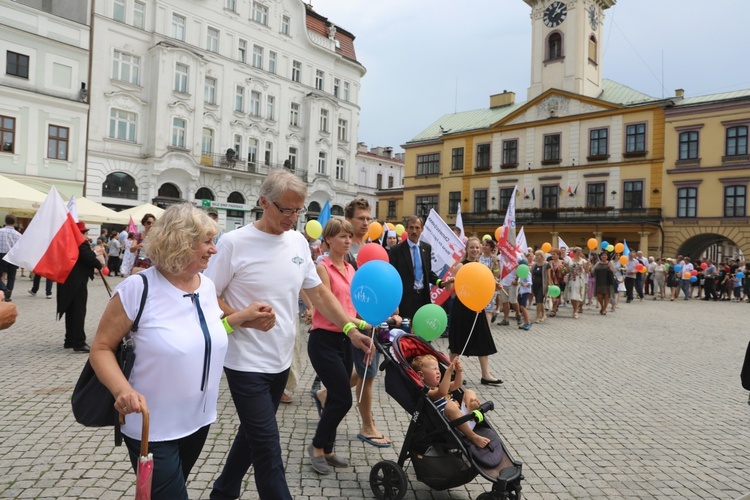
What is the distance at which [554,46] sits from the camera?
4131 cm

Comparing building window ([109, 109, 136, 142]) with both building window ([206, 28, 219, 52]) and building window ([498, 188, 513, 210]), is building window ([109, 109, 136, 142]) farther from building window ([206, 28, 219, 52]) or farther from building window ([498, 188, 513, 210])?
building window ([498, 188, 513, 210])

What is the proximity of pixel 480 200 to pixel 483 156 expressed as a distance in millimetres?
3776

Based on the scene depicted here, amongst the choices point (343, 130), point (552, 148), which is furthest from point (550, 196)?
point (343, 130)

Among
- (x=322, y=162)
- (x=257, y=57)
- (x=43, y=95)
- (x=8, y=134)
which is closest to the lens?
(x=8, y=134)

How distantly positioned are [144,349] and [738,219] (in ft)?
125

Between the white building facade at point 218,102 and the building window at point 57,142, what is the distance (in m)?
1.45

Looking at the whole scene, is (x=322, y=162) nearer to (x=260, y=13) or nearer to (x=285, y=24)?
(x=285, y=24)

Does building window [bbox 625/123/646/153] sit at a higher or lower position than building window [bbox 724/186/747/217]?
higher

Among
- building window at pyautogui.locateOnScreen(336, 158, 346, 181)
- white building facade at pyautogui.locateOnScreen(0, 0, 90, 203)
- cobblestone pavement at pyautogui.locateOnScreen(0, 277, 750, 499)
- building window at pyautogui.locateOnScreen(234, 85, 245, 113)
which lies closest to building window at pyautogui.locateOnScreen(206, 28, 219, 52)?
building window at pyautogui.locateOnScreen(234, 85, 245, 113)

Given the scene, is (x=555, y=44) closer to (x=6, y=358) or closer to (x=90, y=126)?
(x=90, y=126)

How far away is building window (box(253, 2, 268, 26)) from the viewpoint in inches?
1462

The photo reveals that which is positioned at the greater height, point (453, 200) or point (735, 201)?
point (453, 200)

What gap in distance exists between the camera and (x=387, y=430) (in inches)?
197

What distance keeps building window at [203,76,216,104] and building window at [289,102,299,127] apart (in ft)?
21.6
